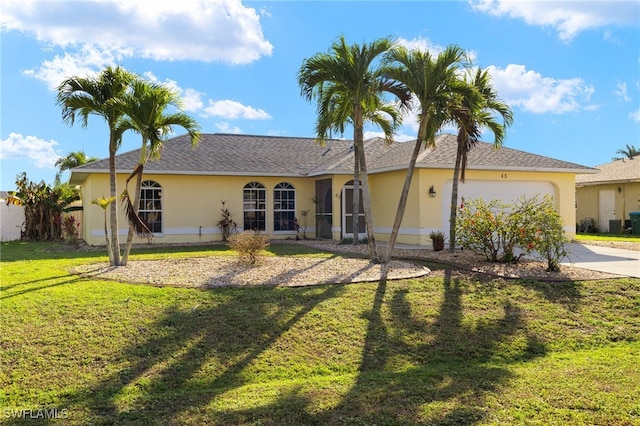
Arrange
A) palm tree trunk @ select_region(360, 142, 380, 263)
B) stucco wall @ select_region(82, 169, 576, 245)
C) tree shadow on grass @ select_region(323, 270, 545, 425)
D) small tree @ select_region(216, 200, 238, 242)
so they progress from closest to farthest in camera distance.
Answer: tree shadow on grass @ select_region(323, 270, 545, 425)
palm tree trunk @ select_region(360, 142, 380, 263)
stucco wall @ select_region(82, 169, 576, 245)
small tree @ select_region(216, 200, 238, 242)

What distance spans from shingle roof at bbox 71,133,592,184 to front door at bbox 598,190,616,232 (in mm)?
9069

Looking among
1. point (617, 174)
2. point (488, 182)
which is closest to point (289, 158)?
point (488, 182)

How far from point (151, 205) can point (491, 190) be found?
13.0 m

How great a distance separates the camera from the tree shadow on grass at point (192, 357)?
555 centimetres

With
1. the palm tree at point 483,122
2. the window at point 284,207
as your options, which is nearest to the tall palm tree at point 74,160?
the window at point 284,207

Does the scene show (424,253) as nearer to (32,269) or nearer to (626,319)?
(626,319)

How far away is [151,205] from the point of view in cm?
2028

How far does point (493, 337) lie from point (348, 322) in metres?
2.22

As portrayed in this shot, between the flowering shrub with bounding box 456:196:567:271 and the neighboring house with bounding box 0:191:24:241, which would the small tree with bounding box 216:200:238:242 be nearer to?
the flowering shrub with bounding box 456:196:567:271

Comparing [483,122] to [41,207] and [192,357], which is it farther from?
[41,207]

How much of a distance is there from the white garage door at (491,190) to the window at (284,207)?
21.9 ft

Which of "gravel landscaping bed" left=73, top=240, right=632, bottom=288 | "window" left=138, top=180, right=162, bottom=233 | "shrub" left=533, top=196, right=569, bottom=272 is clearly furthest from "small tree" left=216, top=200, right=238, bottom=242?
"shrub" left=533, top=196, right=569, bottom=272

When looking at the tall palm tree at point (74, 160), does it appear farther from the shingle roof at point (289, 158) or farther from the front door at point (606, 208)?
the front door at point (606, 208)

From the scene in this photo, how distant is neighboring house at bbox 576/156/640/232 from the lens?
26828 millimetres
